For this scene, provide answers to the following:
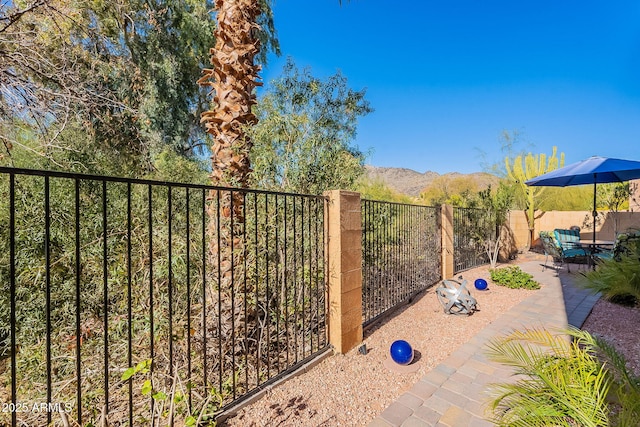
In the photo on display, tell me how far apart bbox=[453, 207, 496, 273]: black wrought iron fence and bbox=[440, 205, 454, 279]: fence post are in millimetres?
633

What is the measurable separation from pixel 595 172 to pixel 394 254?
184 inches

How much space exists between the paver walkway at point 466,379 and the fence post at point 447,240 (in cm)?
184

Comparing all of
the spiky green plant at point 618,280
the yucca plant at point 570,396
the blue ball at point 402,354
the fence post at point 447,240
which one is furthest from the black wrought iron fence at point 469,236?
the yucca plant at point 570,396

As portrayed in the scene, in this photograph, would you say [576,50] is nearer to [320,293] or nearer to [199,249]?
[320,293]

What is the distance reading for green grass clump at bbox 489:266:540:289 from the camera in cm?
572

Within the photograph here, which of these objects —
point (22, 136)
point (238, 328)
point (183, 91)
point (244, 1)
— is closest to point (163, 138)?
point (183, 91)

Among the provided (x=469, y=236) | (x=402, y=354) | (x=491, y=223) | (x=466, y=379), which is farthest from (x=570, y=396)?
(x=491, y=223)

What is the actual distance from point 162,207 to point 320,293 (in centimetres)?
231

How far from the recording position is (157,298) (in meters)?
2.60

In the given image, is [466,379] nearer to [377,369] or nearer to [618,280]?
[377,369]

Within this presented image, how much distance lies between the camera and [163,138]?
691 centimetres

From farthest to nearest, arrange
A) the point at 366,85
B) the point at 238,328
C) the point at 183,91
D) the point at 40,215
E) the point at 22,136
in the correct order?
1. the point at 183,91
2. the point at 366,85
3. the point at 22,136
4. the point at 40,215
5. the point at 238,328

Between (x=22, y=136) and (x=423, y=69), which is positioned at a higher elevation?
(x=423, y=69)

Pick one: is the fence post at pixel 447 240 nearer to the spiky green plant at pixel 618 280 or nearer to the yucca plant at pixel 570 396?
the spiky green plant at pixel 618 280
